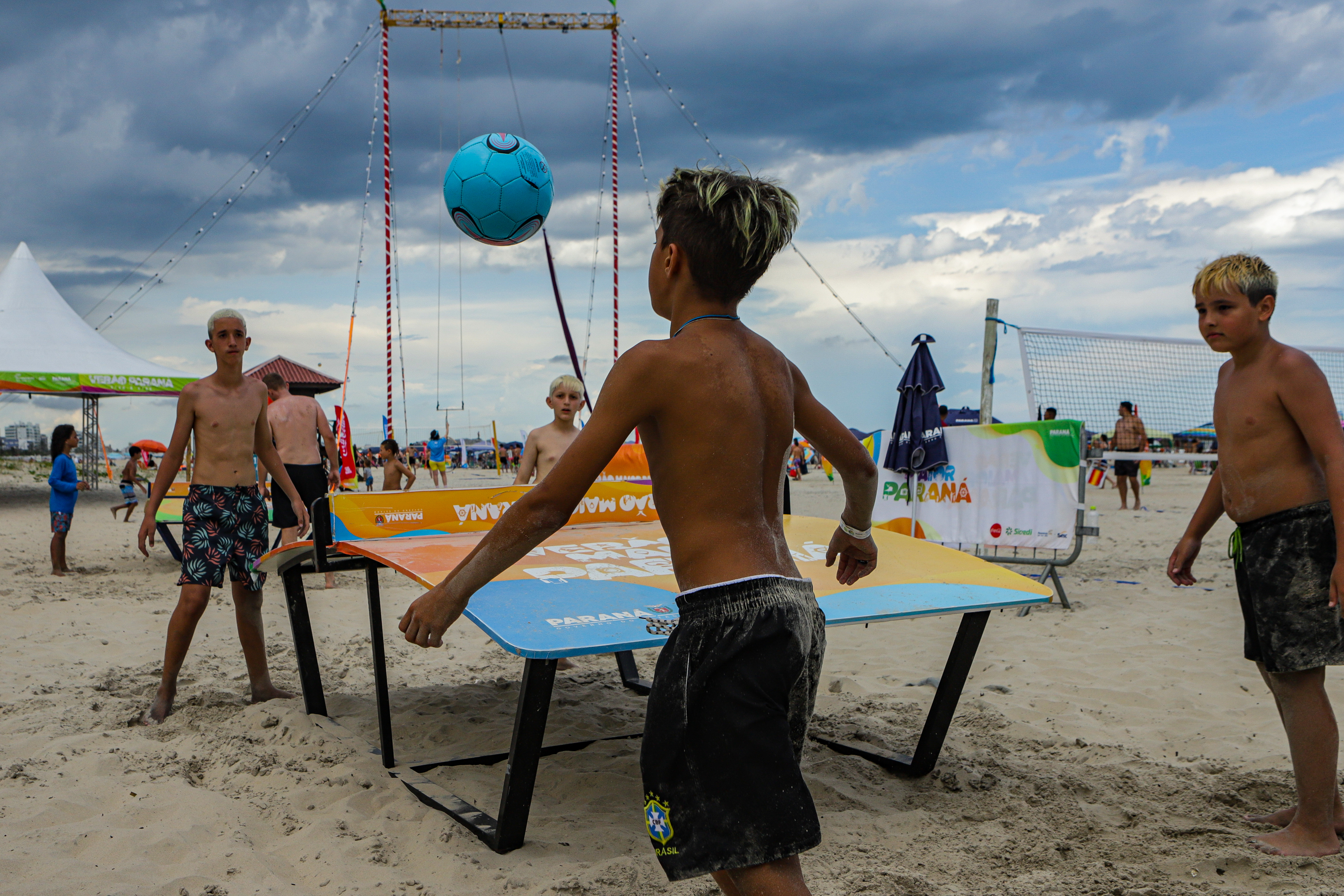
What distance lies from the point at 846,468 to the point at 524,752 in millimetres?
1332

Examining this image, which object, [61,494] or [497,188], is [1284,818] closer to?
[497,188]

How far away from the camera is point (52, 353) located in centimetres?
1627

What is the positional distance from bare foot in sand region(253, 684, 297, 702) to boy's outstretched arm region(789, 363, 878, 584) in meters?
3.23

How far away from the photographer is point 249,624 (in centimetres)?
433

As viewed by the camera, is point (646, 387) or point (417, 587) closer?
point (646, 387)

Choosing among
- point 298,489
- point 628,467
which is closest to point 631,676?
point 628,467

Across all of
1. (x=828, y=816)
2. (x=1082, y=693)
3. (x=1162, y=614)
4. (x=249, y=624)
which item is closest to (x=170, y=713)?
(x=249, y=624)

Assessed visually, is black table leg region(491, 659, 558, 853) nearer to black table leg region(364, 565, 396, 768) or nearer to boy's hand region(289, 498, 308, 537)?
black table leg region(364, 565, 396, 768)

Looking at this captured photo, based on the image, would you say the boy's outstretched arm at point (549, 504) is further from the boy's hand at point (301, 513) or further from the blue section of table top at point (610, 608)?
the boy's hand at point (301, 513)

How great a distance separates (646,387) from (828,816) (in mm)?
2052

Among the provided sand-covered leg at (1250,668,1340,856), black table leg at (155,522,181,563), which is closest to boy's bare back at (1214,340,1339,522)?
sand-covered leg at (1250,668,1340,856)

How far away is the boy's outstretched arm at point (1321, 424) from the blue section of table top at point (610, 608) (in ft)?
3.06

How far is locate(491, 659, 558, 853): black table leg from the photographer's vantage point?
2.51 metres

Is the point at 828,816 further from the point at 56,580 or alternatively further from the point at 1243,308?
the point at 56,580
